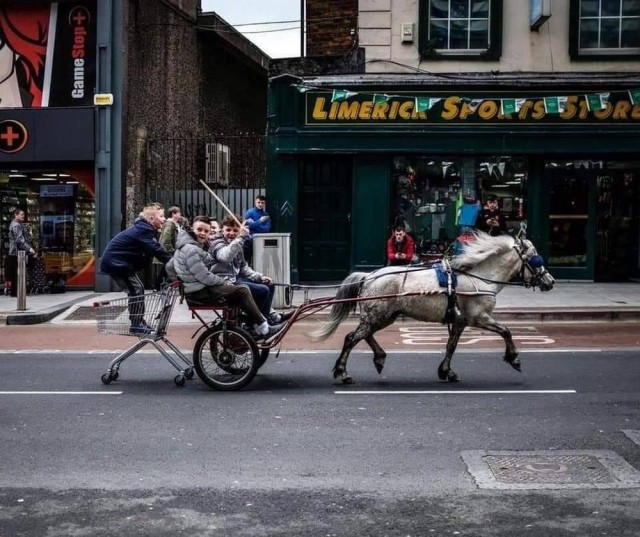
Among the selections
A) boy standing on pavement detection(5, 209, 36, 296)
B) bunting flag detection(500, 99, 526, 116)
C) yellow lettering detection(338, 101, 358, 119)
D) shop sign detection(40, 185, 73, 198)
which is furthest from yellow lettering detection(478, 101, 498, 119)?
boy standing on pavement detection(5, 209, 36, 296)

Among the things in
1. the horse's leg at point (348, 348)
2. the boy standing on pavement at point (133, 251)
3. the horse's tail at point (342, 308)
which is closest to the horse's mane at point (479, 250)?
the horse's tail at point (342, 308)

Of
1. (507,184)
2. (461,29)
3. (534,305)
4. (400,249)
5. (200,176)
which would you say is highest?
(461,29)

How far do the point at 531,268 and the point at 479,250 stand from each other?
24.4 inches

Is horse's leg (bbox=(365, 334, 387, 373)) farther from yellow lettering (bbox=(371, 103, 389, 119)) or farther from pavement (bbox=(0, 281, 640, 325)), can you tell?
yellow lettering (bbox=(371, 103, 389, 119))

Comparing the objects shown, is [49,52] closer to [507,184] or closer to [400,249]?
[400,249]

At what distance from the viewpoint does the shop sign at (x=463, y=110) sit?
1866cm

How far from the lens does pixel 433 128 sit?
1894 cm

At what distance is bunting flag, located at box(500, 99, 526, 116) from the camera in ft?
61.2

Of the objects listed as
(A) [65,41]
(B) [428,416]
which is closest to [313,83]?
(A) [65,41]

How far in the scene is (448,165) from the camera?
19.4m

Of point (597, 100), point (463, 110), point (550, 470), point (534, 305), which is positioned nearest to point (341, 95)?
point (463, 110)

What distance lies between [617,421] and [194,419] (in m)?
3.70

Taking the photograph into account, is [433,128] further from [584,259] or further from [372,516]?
[372,516]

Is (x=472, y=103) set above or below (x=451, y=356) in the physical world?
above
